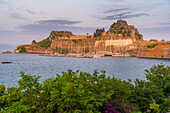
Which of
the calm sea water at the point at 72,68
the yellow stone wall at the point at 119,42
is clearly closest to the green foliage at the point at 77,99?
the calm sea water at the point at 72,68

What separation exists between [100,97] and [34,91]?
276 centimetres

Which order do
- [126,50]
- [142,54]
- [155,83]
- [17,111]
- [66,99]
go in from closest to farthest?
[66,99] < [17,111] < [155,83] < [142,54] < [126,50]

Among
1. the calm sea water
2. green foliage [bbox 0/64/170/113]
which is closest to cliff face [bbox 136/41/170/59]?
the calm sea water

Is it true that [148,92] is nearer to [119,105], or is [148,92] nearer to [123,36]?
[119,105]

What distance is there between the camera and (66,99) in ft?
15.9

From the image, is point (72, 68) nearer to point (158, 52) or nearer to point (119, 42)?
point (158, 52)

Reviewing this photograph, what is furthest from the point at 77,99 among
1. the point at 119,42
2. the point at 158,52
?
A: the point at 119,42

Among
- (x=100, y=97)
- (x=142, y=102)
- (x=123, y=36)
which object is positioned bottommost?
(x=142, y=102)

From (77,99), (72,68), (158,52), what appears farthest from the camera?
(158,52)

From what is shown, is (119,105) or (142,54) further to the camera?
(142,54)

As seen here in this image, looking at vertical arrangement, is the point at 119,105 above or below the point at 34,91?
below

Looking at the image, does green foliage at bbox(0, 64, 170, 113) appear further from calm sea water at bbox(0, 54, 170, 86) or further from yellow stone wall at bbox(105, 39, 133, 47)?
yellow stone wall at bbox(105, 39, 133, 47)

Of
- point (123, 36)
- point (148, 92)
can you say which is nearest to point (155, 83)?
point (148, 92)

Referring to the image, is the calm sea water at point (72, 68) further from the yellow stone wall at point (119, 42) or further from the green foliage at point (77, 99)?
the yellow stone wall at point (119, 42)
